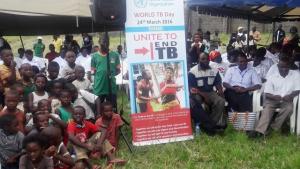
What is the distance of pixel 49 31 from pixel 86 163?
21.8 feet

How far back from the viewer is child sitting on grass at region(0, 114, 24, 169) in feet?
18.0

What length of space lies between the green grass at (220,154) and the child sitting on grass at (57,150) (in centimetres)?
104

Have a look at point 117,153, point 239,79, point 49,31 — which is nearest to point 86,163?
point 117,153

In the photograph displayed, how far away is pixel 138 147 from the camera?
7.38m

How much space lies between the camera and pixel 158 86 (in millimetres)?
7352

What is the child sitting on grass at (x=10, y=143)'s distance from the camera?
548 centimetres

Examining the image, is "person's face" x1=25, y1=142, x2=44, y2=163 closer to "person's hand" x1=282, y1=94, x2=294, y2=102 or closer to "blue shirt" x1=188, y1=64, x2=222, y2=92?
"blue shirt" x1=188, y1=64, x2=222, y2=92

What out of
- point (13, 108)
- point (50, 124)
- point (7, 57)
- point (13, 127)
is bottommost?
point (50, 124)

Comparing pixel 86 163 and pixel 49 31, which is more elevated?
pixel 49 31

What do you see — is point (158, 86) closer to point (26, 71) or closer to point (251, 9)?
point (26, 71)

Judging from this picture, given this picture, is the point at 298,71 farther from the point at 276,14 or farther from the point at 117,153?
the point at 276,14

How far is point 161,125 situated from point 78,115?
1.45m

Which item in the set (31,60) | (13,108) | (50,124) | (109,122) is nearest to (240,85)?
(109,122)

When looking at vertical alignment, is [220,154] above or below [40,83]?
below
